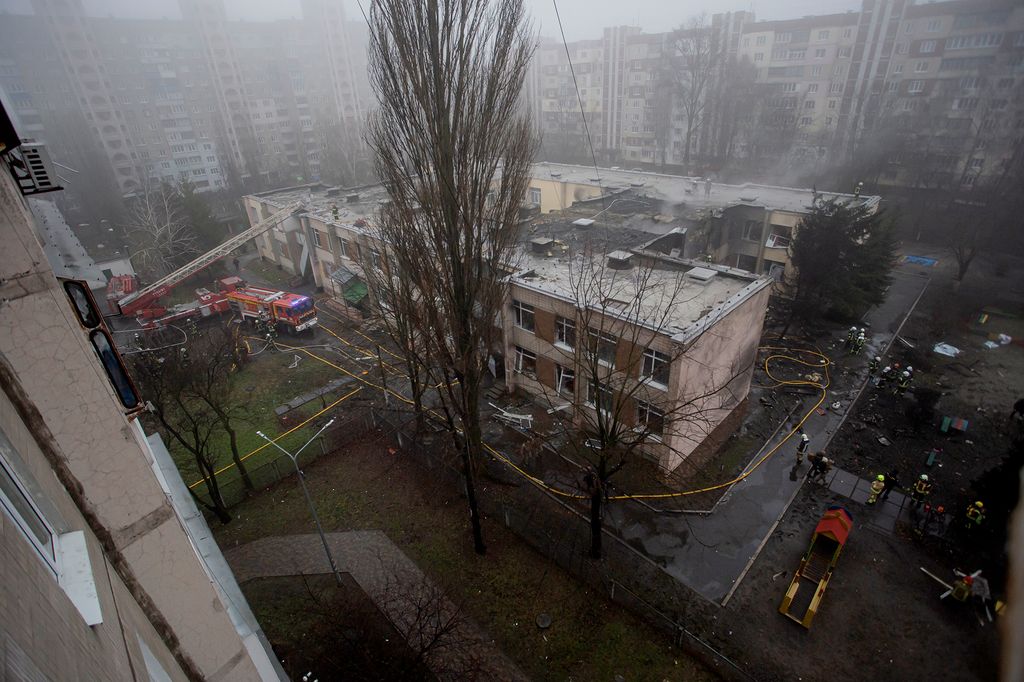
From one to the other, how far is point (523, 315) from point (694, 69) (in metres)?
47.8

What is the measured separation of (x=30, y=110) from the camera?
158 ft

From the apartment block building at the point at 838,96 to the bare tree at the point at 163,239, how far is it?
137 ft

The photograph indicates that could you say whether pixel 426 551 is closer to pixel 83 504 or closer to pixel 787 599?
pixel 787 599

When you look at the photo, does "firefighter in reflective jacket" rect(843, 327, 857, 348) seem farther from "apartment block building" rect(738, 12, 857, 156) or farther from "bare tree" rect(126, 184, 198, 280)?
"bare tree" rect(126, 184, 198, 280)

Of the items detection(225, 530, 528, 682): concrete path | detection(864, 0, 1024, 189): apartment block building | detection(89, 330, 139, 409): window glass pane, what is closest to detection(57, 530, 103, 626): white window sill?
detection(89, 330, 139, 409): window glass pane

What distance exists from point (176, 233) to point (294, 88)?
1700 inches

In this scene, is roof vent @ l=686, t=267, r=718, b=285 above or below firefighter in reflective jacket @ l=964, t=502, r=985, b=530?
above

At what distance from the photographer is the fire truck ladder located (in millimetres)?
27984

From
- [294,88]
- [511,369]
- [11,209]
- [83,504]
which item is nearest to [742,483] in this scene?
[511,369]

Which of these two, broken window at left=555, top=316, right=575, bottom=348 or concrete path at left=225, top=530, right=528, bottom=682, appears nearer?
concrete path at left=225, top=530, right=528, bottom=682

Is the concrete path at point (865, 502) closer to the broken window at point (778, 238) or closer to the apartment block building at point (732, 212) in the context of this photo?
the apartment block building at point (732, 212)

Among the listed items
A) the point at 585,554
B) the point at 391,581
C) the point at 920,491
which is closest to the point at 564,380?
the point at 585,554

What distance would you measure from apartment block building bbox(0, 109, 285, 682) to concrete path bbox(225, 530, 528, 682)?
6.95 metres

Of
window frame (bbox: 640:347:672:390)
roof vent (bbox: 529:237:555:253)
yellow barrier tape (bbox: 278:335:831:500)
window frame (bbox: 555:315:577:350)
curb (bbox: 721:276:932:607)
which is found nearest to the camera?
curb (bbox: 721:276:932:607)
